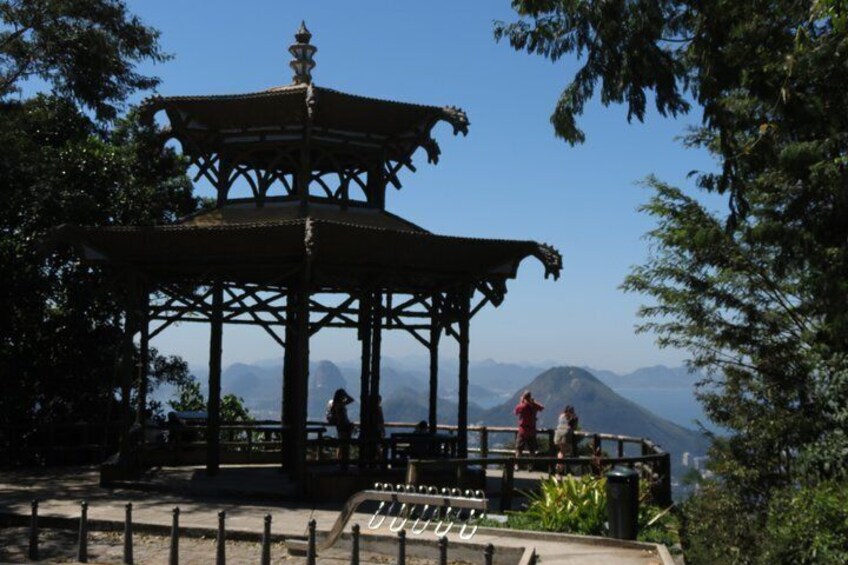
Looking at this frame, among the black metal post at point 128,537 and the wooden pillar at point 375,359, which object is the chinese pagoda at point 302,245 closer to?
the wooden pillar at point 375,359

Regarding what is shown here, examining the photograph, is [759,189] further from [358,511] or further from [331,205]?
[358,511]

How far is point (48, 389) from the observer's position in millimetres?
24500

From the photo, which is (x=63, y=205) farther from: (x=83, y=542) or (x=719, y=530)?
(x=719, y=530)

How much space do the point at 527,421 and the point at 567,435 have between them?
4.65 ft

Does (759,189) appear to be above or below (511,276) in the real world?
above

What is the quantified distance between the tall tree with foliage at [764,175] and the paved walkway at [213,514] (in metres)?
2.36

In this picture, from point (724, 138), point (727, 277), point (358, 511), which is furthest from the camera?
point (727, 277)

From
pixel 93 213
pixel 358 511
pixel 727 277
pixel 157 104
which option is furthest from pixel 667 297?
pixel 93 213

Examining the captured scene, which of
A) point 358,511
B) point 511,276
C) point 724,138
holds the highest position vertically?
point 724,138

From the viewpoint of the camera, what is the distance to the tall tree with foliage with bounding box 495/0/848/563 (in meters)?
13.5

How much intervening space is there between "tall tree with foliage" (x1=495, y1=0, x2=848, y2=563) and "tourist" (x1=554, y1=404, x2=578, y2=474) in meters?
Answer: 2.92

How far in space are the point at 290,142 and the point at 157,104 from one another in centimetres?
292

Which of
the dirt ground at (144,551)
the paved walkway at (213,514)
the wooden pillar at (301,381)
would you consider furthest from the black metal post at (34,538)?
the wooden pillar at (301,381)

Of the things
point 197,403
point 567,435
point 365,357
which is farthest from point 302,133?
point 197,403
